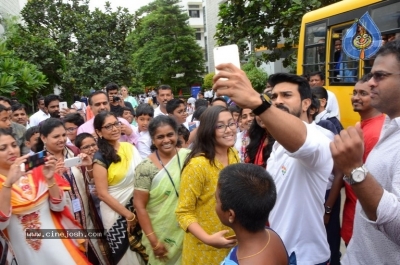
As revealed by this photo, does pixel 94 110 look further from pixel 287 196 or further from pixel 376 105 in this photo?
pixel 376 105

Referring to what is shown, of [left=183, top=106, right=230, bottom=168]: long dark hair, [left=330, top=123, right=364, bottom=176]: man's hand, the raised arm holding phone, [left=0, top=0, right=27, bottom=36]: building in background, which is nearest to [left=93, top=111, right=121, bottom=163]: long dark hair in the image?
[left=183, top=106, right=230, bottom=168]: long dark hair

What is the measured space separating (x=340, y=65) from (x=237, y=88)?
6370 mm

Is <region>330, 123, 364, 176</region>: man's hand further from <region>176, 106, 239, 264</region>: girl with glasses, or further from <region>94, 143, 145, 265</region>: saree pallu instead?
<region>94, 143, 145, 265</region>: saree pallu

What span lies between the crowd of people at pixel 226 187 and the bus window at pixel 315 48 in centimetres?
444

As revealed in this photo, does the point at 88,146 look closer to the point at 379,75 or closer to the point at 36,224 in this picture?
the point at 36,224

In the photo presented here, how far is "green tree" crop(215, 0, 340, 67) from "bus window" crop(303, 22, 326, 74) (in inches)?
93.0

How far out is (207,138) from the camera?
7.93 ft

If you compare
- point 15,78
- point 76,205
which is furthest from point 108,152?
point 15,78

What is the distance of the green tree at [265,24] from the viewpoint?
1053cm

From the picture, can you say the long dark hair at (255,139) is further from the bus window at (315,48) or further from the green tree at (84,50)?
the green tree at (84,50)

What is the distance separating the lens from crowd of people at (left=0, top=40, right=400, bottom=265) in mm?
1478

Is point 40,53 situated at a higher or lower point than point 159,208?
higher

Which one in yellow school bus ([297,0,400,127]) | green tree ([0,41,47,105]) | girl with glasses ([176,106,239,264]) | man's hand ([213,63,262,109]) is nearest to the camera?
man's hand ([213,63,262,109])

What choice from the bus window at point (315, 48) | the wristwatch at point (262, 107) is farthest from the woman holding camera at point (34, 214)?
the bus window at point (315, 48)
